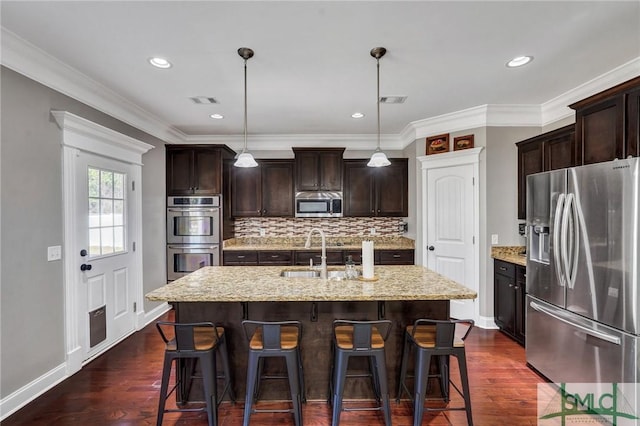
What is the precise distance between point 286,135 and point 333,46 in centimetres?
268

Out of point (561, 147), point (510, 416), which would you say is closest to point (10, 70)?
point (510, 416)

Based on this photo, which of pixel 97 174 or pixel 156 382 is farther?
pixel 97 174

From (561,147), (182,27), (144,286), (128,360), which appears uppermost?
(182,27)

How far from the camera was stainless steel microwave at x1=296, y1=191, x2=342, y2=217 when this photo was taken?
475 cm

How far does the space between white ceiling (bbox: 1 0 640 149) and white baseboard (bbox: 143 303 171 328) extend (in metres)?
2.61

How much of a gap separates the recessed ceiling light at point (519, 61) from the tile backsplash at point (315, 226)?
2.81 m

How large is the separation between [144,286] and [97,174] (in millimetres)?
1536

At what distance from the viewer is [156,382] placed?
258cm

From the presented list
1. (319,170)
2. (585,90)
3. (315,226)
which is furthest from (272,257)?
(585,90)

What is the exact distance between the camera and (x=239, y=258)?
4.43 m

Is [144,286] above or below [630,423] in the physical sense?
above

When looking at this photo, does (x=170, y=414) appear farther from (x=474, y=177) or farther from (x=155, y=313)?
(x=474, y=177)

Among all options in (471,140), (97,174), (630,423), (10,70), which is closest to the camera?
(630,423)

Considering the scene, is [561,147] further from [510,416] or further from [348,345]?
[348,345]
